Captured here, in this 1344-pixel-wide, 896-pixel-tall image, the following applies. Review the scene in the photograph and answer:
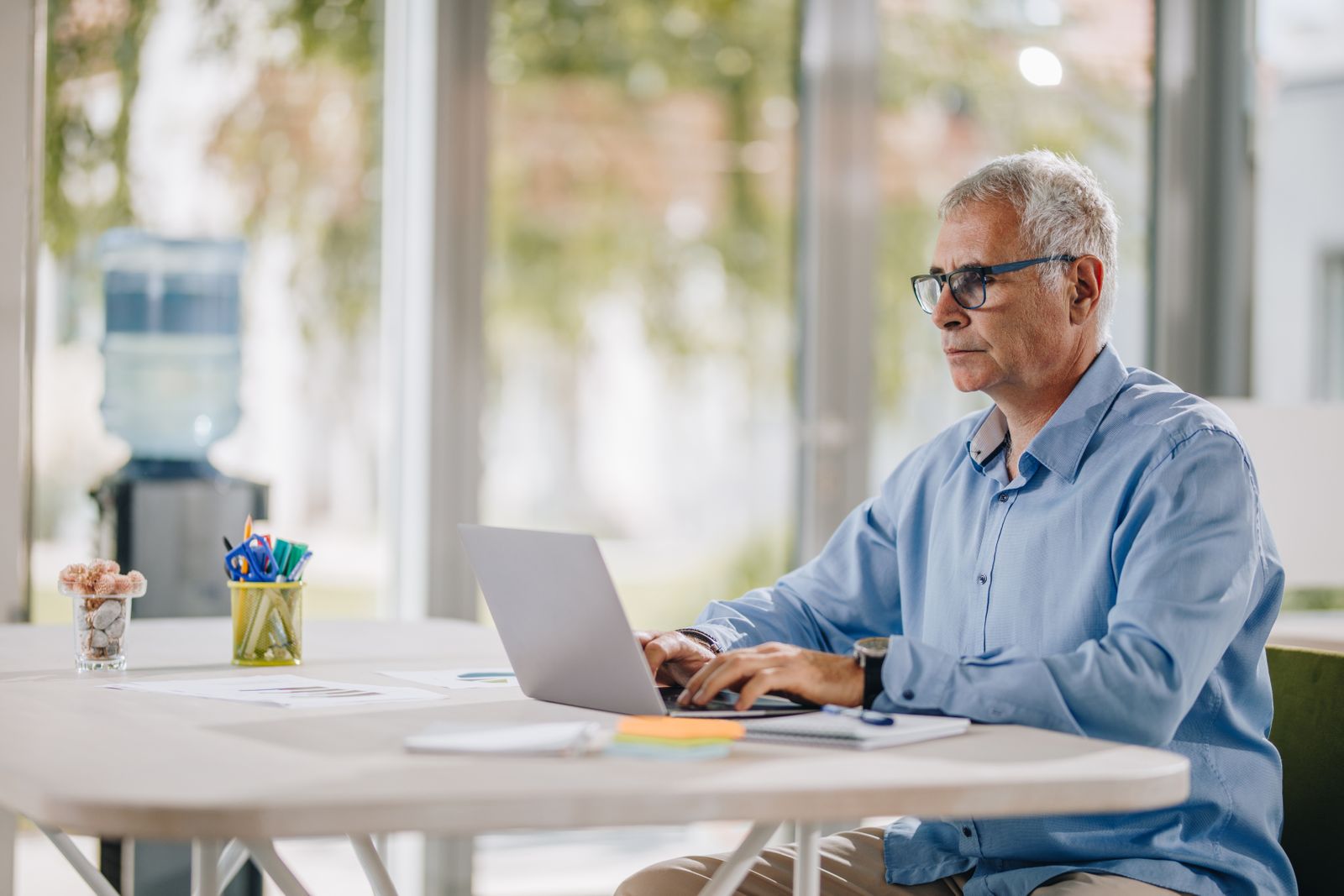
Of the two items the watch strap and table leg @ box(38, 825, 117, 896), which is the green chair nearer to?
the watch strap

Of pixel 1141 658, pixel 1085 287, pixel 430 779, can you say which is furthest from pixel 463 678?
pixel 1085 287

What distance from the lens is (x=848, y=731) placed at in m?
1.40

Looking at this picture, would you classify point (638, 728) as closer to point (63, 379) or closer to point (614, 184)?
point (63, 379)

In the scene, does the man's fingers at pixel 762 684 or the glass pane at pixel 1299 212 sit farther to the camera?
the glass pane at pixel 1299 212

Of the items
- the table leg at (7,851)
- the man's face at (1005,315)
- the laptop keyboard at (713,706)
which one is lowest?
the table leg at (7,851)

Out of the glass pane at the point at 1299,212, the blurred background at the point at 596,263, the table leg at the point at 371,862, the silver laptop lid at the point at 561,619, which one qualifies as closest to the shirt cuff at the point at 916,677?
the silver laptop lid at the point at 561,619

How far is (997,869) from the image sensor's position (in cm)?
179

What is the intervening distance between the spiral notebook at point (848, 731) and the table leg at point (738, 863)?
4.9 inches

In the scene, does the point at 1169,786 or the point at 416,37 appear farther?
the point at 416,37

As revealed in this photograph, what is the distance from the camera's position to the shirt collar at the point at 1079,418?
1.87 metres

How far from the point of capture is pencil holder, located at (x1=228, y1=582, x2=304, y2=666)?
6.60ft

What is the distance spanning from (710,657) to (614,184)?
88.5 inches

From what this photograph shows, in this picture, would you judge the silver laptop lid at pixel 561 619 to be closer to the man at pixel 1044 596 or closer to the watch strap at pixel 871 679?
the man at pixel 1044 596

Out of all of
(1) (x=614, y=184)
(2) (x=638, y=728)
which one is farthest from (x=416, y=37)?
(2) (x=638, y=728)
